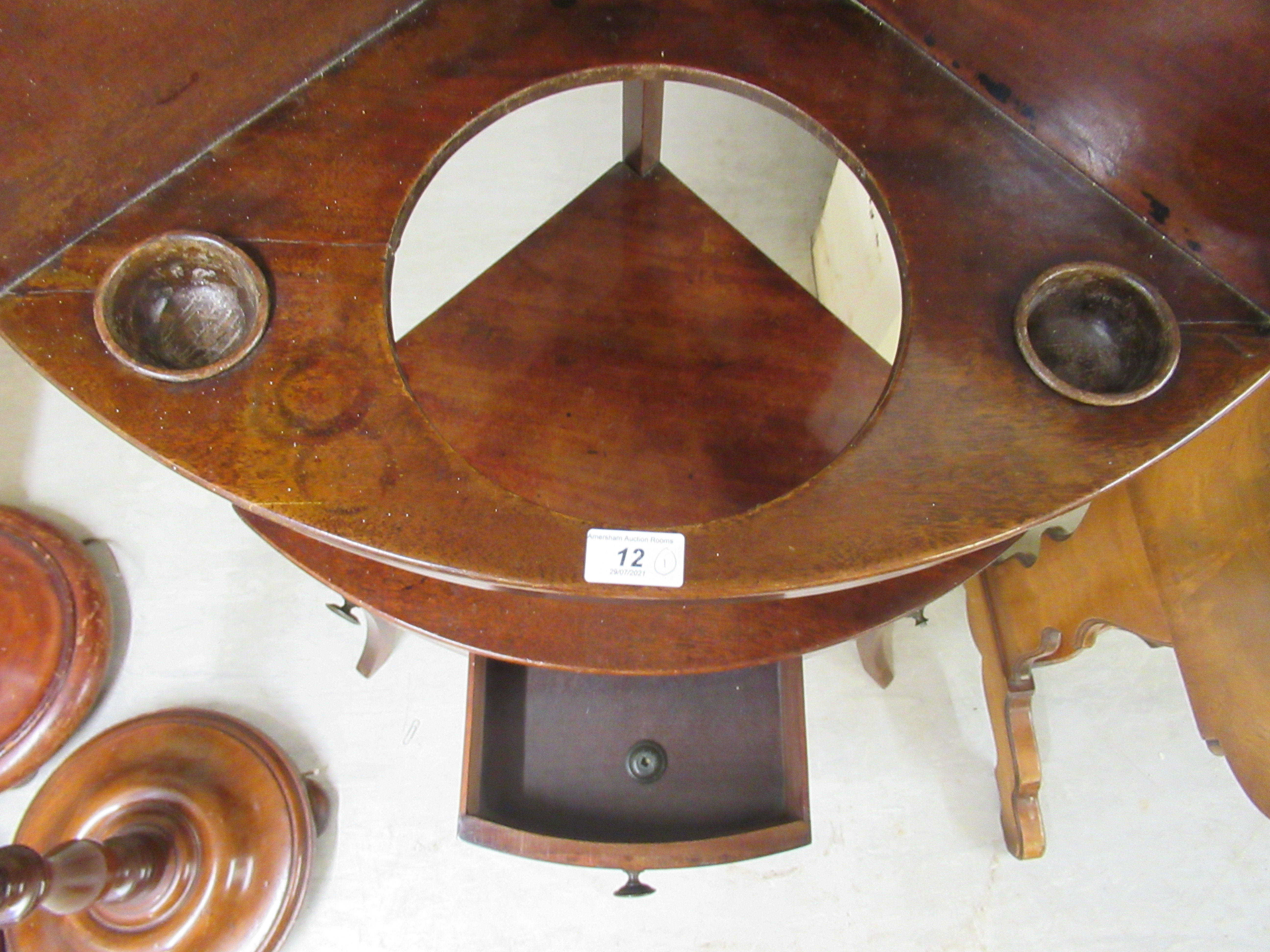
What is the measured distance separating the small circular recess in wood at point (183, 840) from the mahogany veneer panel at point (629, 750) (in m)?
0.39

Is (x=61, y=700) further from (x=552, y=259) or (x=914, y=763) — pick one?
(x=914, y=763)

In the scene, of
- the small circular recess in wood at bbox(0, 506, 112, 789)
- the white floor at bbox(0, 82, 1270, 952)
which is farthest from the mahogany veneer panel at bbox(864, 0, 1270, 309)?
the small circular recess in wood at bbox(0, 506, 112, 789)

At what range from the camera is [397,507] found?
24.7 inches

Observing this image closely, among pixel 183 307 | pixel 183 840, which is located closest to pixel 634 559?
pixel 183 307

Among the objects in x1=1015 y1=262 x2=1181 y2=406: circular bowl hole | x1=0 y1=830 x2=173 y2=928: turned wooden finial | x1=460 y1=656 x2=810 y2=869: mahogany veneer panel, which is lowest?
x1=0 y1=830 x2=173 y2=928: turned wooden finial

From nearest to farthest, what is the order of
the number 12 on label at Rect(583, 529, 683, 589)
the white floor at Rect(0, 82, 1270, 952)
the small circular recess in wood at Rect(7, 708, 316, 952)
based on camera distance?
the number 12 on label at Rect(583, 529, 683, 589), the small circular recess in wood at Rect(7, 708, 316, 952), the white floor at Rect(0, 82, 1270, 952)

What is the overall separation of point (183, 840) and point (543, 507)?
0.87m

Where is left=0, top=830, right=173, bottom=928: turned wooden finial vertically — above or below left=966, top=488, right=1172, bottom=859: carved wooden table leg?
below

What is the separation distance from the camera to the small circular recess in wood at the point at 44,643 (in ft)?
4.11

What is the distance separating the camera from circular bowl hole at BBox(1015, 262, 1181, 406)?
0.66 meters

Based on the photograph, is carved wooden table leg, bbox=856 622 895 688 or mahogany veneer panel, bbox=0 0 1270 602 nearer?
mahogany veneer panel, bbox=0 0 1270 602

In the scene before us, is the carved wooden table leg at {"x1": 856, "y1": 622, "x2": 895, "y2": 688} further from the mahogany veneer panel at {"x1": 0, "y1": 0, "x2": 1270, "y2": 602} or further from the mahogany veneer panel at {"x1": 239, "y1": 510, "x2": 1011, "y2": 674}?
the mahogany veneer panel at {"x1": 0, "y1": 0, "x2": 1270, "y2": 602}

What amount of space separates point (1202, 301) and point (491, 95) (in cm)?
61

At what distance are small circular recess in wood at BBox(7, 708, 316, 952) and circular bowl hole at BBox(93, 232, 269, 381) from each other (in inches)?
27.9
